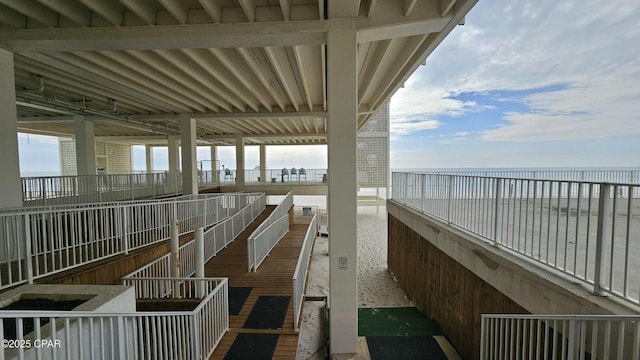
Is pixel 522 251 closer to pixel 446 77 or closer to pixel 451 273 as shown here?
pixel 451 273

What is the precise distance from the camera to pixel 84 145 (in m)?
11.0

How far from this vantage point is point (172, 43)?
14.3ft

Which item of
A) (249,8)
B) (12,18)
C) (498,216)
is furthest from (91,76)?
(498,216)

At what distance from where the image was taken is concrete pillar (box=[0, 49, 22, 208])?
14.6 feet

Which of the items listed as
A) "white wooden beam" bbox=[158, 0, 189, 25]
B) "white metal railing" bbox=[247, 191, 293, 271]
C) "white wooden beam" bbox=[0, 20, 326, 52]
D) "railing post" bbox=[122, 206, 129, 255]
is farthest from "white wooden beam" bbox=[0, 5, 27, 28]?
"white metal railing" bbox=[247, 191, 293, 271]

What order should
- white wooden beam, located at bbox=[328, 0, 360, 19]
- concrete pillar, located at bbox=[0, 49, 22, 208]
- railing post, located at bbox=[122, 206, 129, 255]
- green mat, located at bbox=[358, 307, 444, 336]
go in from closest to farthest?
white wooden beam, located at bbox=[328, 0, 360, 19]
concrete pillar, located at bbox=[0, 49, 22, 208]
railing post, located at bbox=[122, 206, 129, 255]
green mat, located at bbox=[358, 307, 444, 336]

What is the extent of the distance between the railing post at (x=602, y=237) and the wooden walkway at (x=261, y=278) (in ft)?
12.0

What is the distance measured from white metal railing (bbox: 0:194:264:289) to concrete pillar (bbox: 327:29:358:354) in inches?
134

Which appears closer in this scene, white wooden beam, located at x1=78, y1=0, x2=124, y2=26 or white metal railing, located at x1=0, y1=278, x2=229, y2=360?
white metal railing, located at x1=0, y1=278, x2=229, y2=360

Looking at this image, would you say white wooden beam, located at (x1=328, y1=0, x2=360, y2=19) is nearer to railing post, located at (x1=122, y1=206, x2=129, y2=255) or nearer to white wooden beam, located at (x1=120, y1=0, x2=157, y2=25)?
white wooden beam, located at (x1=120, y1=0, x2=157, y2=25)

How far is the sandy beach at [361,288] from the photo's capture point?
5.30 metres

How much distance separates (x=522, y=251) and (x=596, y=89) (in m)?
9.23

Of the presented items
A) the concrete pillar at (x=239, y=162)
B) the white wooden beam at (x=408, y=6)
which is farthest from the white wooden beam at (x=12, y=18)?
the concrete pillar at (x=239, y=162)

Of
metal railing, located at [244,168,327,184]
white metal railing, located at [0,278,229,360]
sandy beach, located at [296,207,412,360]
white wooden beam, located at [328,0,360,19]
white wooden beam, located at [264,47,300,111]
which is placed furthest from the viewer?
metal railing, located at [244,168,327,184]
